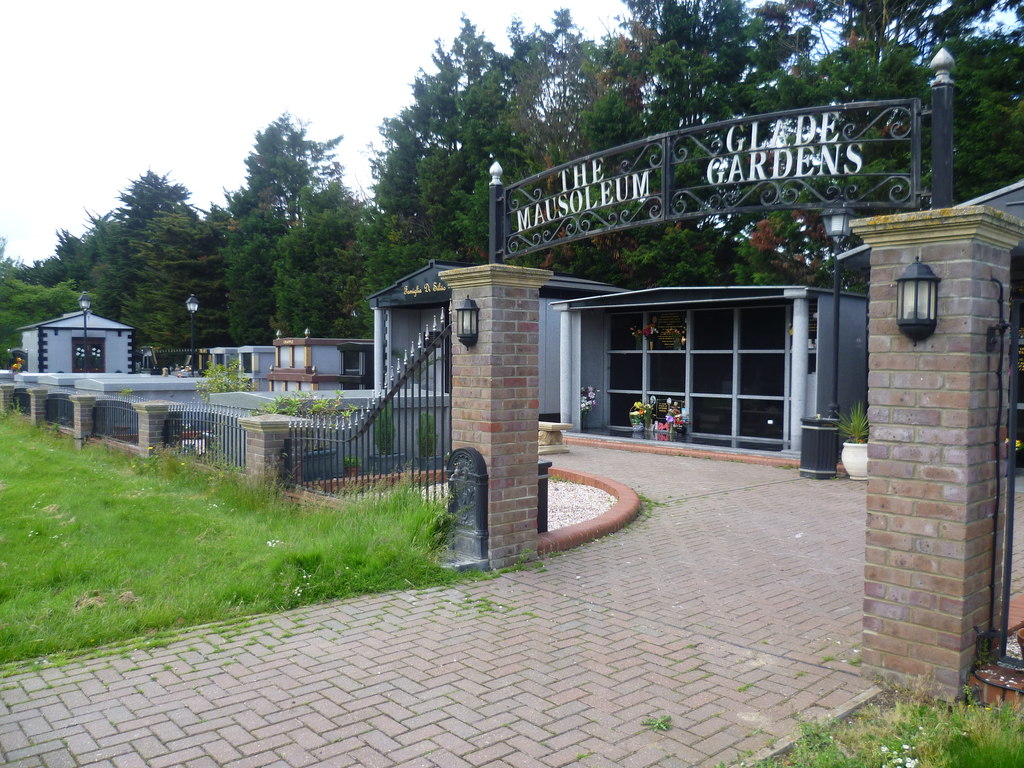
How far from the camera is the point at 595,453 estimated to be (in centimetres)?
1409

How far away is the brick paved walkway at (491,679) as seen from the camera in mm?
3410

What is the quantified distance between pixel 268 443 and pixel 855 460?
7.55m

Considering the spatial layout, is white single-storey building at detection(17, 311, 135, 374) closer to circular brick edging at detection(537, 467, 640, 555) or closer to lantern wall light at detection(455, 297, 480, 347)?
circular brick edging at detection(537, 467, 640, 555)

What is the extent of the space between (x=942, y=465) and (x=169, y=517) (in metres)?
6.55

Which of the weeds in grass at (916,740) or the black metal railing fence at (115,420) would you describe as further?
the black metal railing fence at (115,420)

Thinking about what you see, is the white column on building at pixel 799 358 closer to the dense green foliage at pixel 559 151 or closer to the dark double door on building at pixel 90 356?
the dense green foliage at pixel 559 151

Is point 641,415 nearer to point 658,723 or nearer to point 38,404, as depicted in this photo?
point 38,404

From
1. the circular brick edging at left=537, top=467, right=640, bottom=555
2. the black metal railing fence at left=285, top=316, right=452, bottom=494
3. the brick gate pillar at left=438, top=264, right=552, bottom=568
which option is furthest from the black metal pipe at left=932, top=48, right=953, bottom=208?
the black metal railing fence at left=285, top=316, right=452, bottom=494

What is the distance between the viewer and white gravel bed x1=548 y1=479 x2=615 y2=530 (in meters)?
8.32

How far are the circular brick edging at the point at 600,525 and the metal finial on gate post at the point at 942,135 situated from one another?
391 cm

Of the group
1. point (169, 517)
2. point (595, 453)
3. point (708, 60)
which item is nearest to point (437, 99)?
point (708, 60)

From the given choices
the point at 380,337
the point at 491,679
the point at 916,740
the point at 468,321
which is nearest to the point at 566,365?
the point at 380,337

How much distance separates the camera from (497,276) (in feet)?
20.3

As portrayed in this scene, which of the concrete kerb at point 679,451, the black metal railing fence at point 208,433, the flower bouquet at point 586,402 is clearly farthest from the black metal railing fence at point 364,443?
the flower bouquet at point 586,402
